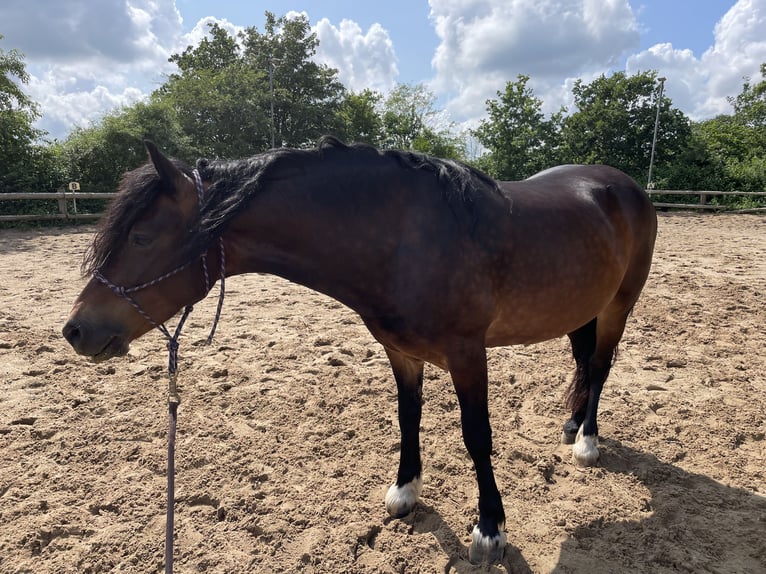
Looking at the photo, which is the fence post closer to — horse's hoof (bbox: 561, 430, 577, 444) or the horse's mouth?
the horse's mouth

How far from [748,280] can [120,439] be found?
850 centimetres

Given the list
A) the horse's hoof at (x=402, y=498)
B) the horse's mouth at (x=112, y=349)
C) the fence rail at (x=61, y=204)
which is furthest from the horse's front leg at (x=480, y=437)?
the fence rail at (x=61, y=204)

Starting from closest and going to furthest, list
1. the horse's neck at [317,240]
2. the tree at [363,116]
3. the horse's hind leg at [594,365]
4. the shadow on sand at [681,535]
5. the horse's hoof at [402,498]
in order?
the horse's neck at [317,240] → the shadow on sand at [681,535] → the horse's hoof at [402,498] → the horse's hind leg at [594,365] → the tree at [363,116]

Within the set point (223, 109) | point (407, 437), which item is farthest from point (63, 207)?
point (407, 437)

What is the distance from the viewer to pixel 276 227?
6.15 ft

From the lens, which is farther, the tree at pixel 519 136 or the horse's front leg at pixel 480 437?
the tree at pixel 519 136

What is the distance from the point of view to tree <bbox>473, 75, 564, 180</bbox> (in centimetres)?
2695

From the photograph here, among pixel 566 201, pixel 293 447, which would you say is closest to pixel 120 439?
pixel 293 447

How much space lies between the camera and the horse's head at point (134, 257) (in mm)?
1687

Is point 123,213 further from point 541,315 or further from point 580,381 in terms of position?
point 580,381

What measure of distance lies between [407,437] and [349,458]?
56 centimetres

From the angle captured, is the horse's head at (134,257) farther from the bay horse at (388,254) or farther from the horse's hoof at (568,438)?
the horse's hoof at (568,438)

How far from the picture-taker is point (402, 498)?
245cm

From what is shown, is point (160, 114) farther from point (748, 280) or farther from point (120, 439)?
point (748, 280)
